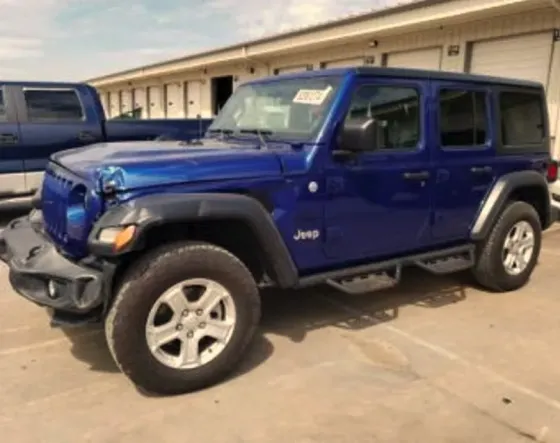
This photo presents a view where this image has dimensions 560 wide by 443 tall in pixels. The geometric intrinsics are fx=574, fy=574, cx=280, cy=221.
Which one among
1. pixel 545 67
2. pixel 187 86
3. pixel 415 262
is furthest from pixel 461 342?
pixel 187 86

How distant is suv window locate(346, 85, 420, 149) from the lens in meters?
4.07

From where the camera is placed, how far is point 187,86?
2475cm

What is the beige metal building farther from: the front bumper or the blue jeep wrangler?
the front bumper

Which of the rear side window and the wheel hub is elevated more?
the rear side window

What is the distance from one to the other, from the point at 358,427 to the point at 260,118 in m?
2.40

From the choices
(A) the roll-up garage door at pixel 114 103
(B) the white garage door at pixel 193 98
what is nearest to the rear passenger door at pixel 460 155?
(B) the white garage door at pixel 193 98

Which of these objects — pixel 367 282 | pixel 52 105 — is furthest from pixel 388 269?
pixel 52 105

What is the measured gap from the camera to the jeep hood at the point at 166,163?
3.16 meters

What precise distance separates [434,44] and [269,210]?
958 centimetres

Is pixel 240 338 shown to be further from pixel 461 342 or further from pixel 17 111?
pixel 17 111

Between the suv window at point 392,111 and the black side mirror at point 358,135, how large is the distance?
20 centimetres

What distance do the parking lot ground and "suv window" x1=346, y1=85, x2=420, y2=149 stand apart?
142cm

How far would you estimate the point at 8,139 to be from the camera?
25.9 feet

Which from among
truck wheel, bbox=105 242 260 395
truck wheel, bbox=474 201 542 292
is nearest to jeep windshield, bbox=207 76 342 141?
truck wheel, bbox=105 242 260 395
